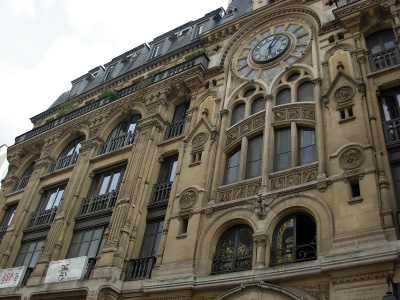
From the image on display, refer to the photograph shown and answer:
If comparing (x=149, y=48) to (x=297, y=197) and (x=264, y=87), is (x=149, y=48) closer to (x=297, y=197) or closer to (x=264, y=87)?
(x=264, y=87)

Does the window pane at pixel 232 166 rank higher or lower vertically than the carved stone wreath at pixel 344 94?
lower

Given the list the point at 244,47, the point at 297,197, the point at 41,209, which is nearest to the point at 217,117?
the point at 244,47

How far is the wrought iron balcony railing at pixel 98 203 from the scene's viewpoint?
21.8m

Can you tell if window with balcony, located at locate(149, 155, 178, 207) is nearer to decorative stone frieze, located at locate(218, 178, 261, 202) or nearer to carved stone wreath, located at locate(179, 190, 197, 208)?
carved stone wreath, located at locate(179, 190, 197, 208)

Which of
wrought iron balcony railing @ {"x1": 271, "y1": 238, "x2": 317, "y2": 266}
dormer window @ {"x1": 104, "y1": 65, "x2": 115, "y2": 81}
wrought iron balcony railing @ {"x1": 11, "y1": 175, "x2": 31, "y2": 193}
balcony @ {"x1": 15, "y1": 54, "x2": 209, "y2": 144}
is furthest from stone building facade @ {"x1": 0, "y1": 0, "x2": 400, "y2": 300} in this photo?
dormer window @ {"x1": 104, "y1": 65, "x2": 115, "y2": 81}

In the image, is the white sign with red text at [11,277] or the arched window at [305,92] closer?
the arched window at [305,92]

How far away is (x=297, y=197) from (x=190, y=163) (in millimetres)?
6115

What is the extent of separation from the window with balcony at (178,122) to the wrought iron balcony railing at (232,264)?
8853mm

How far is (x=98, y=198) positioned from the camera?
891 inches

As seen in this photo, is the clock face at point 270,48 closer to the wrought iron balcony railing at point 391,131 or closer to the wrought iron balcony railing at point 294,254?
the wrought iron balcony railing at point 391,131

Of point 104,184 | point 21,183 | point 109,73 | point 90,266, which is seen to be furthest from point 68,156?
point 90,266

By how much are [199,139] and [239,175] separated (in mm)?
3588

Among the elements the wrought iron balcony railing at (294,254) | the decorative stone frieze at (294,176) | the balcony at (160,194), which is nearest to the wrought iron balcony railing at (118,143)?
the balcony at (160,194)

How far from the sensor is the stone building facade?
13633mm
